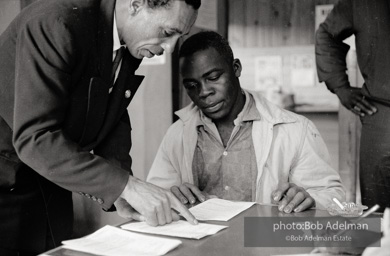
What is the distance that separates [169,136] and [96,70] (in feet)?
2.31

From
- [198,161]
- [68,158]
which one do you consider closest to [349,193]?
[198,161]

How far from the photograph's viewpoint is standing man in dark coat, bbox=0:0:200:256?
121cm

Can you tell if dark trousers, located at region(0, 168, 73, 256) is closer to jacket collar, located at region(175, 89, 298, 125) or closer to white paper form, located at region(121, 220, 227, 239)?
white paper form, located at region(121, 220, 227, 239)

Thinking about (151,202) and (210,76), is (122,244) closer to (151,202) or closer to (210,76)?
(151,202)

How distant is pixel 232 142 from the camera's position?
1.94m

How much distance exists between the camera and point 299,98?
9.88 ft

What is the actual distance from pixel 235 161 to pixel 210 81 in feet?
1.08

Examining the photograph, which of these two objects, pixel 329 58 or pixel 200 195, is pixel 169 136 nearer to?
pixel 200 195

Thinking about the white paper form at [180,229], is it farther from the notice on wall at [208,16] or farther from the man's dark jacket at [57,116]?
the notice on wall at [208,16]

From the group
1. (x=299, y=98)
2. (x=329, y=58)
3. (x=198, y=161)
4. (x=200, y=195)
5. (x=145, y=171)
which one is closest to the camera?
(x=200, y=195)

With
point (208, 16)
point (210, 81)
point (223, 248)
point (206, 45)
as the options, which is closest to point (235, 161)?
point (210, 81)

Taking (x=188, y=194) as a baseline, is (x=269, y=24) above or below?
above

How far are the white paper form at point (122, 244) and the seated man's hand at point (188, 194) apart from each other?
42 centimetres

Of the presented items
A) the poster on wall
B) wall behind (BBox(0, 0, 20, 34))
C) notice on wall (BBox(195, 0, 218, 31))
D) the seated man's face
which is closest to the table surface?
the seated man's face
